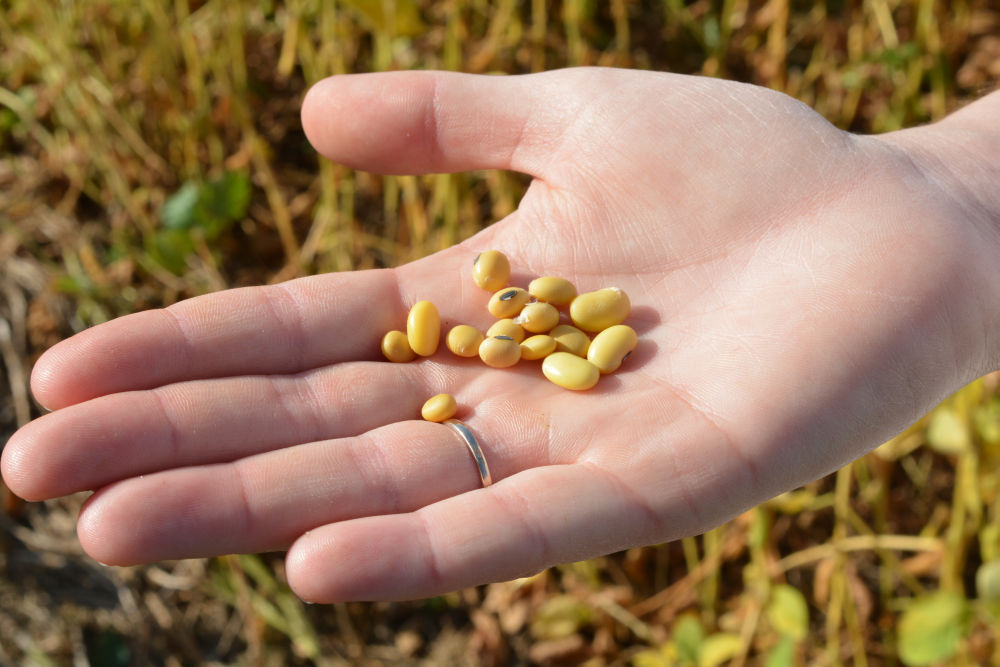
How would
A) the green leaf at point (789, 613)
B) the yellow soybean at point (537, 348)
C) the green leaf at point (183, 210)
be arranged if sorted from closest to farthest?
the yellow soybean at point (537, 348)
the green leaf at point (789, 613)
the green leaf at point (183, 210)

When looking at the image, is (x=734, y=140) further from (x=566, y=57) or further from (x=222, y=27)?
(x=222, y=27)

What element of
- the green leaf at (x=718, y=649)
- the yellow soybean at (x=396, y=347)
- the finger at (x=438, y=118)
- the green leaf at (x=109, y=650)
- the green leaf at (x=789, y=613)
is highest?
the finger at (x=438, y=118)

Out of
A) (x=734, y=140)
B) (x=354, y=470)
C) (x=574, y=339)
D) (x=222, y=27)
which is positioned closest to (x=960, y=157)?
(x=734, y=140)

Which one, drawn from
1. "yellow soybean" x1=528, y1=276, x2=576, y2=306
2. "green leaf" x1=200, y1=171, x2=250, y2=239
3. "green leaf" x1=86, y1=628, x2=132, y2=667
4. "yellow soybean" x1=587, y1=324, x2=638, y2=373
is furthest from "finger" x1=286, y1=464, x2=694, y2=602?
"green leaf" x1=200, y1=171, x2=250, y2=239

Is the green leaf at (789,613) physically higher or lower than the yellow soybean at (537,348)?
lower

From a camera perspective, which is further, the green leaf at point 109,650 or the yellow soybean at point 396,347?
the green leaf at point 109,650

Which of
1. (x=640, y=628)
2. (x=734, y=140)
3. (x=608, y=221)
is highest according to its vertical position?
(x=734, y=140)

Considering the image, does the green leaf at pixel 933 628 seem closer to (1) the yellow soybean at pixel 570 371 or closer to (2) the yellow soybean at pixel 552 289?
(1) the yellow soybean at pixel 570 371

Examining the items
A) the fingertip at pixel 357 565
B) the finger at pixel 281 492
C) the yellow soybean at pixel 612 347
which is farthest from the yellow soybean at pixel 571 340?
the fingertip at pixel 357 565
